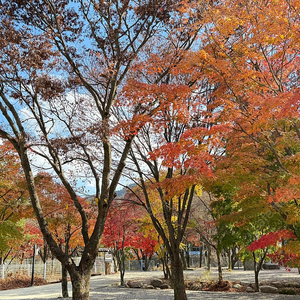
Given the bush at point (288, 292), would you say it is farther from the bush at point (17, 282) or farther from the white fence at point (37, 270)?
the white fence at point (37, 270)

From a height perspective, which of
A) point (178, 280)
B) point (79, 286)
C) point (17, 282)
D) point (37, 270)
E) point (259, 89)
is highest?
point (259, 89)

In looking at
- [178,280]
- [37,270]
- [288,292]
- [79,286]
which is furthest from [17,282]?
[288,292]

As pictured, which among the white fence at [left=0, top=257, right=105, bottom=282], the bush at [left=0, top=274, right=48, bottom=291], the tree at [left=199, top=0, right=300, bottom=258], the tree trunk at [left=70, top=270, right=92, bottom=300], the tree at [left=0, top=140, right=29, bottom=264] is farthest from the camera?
the white fence at [left=0, top=257, right=105, bottom=282]

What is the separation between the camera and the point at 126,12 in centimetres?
791

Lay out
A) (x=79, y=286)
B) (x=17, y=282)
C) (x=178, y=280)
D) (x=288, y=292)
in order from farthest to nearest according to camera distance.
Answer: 1. (x=17, y=282)
2. (x=288, y=292)
3. (x=178, y=280)
4. (x=79, y=286)

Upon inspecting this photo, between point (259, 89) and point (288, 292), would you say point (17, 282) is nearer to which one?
point (288, 292)

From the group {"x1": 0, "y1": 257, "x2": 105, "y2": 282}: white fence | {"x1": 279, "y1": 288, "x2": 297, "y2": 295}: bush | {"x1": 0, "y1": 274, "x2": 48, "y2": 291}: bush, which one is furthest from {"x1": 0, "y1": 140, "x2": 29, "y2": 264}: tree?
{"x1": 279, "y1": 288, "x2": 297, "y2": 295}: bush

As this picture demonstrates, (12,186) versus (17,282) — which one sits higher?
(12,186)

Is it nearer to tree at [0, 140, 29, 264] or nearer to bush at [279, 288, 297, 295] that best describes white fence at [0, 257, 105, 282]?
tree at [0, 140, 29, 264]

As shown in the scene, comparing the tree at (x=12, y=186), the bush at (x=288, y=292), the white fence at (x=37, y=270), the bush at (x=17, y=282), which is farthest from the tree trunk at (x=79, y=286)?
the white fence at (x=37, y=270)

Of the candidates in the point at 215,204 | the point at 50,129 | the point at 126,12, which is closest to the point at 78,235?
the point at 215,204

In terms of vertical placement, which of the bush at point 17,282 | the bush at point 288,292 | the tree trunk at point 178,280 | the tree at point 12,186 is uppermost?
the tree at point 12,186

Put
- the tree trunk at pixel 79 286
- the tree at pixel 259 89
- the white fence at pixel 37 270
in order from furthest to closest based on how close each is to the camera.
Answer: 1. the white fence at pixel 37 270
2. the tree trunk at pixel 79 286
3. the tree at pixel 259 89

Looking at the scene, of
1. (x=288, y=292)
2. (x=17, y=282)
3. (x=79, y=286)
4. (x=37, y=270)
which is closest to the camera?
(x=79, y=286)
